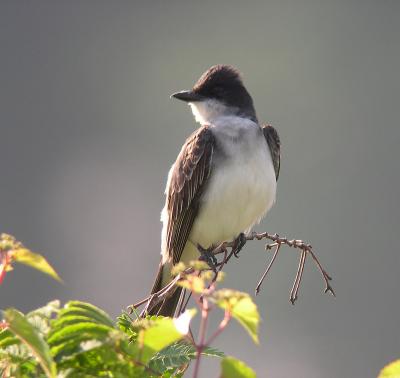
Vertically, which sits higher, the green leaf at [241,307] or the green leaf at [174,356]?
the green leaf at [241,307]

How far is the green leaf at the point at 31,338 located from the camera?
3.13 feet

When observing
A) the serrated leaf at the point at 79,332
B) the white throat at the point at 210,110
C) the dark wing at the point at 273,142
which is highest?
the serrated leaf at the point at 79,332

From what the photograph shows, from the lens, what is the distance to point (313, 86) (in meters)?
31.8

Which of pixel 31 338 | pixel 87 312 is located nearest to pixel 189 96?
pixel 87 312

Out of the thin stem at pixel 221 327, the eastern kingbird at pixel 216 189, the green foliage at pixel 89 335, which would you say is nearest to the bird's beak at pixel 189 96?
the eastern kingbird at pixel 216 189

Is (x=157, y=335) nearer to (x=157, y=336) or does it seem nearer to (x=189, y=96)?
(x=157, y=336)

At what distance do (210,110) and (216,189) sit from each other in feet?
1.61

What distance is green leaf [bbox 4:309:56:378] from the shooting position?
3.13 ft

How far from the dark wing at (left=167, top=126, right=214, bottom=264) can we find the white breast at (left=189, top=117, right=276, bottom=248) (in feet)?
0.09

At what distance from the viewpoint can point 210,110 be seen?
13.1ft

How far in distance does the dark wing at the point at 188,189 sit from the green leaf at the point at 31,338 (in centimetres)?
263

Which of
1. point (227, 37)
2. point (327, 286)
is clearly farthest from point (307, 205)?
point (327, 286)

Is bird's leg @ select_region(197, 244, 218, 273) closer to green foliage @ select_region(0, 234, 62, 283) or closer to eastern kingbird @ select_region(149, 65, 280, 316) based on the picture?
eastern kingbird @ select_region(149, 65, 280, 316)

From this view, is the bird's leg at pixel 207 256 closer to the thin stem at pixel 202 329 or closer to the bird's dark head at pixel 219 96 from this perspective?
the bird's dark head at pixel 219 96
